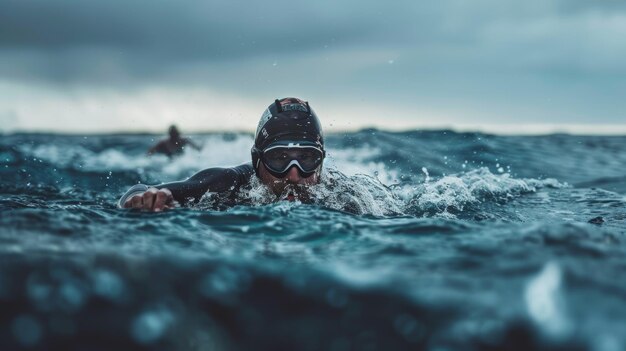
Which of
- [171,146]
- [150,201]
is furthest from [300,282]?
[171,146]

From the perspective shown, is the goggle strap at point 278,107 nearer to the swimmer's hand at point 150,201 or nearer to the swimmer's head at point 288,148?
the swimmer's head at point 288,148

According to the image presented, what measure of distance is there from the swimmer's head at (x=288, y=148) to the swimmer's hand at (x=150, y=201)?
51.7 inches

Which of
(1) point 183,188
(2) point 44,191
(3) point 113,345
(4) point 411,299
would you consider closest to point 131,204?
(1) point 183,188

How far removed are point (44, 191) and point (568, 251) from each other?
862 cm

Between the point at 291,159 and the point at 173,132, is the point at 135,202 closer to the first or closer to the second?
the point at 291,159

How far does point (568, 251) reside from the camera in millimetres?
3441

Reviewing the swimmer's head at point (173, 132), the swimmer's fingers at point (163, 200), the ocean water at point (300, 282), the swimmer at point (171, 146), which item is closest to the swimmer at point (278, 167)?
the swimmer's fingers at point (163, 200)

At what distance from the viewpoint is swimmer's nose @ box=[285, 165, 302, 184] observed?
19.9 feet

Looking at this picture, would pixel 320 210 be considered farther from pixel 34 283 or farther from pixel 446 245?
pixel 34 283

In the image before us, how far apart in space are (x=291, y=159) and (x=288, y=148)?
0.11 m

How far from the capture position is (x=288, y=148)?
6094 millimetres

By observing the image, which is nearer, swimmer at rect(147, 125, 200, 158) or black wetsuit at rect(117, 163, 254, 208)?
black wetsuit at rect(117, 163, 254, 208)

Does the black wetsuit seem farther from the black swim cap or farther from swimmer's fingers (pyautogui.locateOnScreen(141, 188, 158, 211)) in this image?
swimmer's fingers (pyautogui.locateOnScreen(141, 188, 158, 211))

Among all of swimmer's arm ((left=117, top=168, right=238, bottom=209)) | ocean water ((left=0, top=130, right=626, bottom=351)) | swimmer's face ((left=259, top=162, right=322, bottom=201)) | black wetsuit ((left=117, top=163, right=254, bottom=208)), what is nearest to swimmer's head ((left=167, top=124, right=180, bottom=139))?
black wetsuit ((left=117, top=163, right=254, bottom=208))
